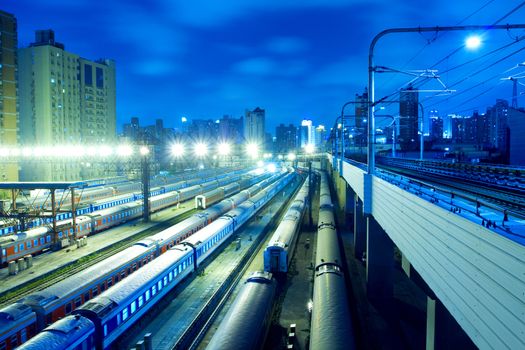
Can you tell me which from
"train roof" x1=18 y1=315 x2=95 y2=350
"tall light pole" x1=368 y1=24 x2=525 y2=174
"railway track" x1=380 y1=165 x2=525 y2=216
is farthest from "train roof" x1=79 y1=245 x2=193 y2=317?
"railway track" x1=380 y1=165 x2=525 y2=216

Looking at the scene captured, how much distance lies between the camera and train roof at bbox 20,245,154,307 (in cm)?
1538

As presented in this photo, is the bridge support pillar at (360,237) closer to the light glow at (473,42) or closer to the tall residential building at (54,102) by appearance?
the light glow at (473,42)

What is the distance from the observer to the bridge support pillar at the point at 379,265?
2066 centimetres

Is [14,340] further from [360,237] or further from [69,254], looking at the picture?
[360,237]

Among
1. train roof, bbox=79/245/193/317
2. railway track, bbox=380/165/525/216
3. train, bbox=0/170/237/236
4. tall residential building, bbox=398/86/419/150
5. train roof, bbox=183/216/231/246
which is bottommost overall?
train roof, bbox=79/245/193/317

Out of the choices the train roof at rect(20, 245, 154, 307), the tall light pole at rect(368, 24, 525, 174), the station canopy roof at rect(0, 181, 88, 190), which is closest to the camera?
the tall light pole at rect(368, 24, 525, 174)

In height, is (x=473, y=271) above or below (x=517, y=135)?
below

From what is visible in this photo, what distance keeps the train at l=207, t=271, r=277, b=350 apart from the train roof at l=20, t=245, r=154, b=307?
24.9 ft

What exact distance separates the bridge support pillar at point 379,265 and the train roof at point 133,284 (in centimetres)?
1143

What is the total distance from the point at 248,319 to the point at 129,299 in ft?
20.0

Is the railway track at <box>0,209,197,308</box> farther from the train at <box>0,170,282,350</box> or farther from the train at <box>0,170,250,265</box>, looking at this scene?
the train at <box>0,170,282,350</box>

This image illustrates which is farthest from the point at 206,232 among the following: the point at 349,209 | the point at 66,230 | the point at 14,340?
the point at 349,209

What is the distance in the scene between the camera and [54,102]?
258 feet

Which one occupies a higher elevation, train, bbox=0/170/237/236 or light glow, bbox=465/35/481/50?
light glow, bbox=465/35/481/50
